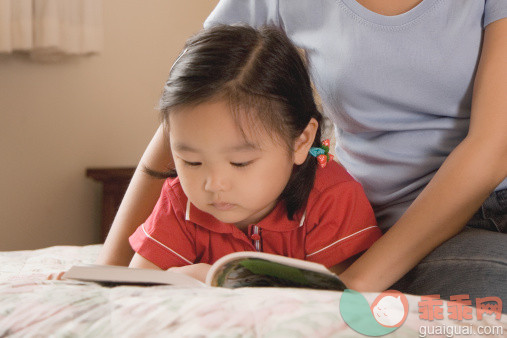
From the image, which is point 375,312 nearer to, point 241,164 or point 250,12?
point 241,164

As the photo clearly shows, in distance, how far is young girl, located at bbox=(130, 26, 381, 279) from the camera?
97 cm

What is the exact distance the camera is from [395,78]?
108 centimetres

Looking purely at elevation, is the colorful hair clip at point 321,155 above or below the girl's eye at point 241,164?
below

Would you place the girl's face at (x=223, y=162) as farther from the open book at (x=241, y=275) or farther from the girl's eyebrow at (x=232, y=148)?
the open book at (x=241, y=275)

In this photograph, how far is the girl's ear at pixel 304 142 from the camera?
108 centimetres

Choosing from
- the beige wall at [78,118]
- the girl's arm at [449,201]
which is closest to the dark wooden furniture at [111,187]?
the beige wall at [78,118]

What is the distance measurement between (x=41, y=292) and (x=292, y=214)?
0.52 m

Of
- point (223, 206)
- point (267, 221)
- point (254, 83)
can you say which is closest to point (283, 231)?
point (267, 221)

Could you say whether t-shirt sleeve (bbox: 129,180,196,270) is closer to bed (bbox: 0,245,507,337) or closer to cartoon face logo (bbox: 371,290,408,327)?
bed (bbox: 0,245,507,337)

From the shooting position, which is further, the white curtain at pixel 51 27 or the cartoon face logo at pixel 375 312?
the white curtain at pixel 51 27

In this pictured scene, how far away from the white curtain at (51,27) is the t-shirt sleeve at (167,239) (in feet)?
4.36

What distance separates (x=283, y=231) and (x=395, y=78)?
0.32 metres

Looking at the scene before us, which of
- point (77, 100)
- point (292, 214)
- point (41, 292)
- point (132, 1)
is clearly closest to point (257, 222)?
point (292, 214)

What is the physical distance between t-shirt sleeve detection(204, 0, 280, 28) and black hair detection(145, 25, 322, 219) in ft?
0.42
